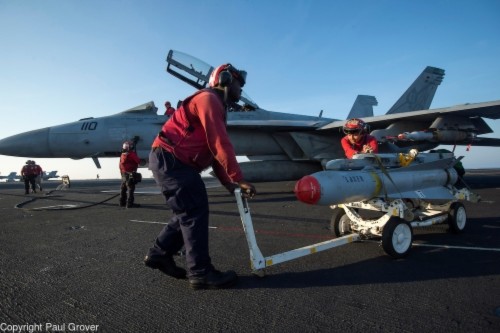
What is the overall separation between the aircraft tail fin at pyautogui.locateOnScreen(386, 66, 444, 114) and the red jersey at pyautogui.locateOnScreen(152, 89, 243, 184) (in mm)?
17093

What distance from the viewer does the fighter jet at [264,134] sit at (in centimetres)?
1087

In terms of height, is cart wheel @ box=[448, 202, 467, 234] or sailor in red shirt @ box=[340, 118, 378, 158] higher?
sailor in red shirt @ box=[340, 118, 378, 158]

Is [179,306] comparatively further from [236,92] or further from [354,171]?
[354,171]

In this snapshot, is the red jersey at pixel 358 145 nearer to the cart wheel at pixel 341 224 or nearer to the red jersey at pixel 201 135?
the cart wheel at pixel 341 224

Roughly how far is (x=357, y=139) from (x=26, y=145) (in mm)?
11463

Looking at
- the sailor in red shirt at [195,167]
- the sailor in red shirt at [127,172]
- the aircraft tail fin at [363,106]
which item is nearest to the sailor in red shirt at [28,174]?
the sailor in red shirt at [127,172]

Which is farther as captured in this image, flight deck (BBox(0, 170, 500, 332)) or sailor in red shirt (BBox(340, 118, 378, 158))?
sailor in red shirt (BBox(340, 118, 378, 158))

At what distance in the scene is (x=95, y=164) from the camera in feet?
38.4

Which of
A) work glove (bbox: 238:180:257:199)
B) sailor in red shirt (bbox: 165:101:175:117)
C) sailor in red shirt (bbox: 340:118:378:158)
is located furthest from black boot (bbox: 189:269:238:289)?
sailor in red shirt (bbox: 165:101:175:117)

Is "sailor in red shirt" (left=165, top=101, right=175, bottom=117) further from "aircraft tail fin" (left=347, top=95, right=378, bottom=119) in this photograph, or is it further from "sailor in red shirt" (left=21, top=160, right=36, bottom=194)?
"aircraft tail fin" (left=347, top=95, right=378, bottom=119)

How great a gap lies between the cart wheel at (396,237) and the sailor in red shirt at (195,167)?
6.28 feet

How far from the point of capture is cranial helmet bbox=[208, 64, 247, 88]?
2.98 meters

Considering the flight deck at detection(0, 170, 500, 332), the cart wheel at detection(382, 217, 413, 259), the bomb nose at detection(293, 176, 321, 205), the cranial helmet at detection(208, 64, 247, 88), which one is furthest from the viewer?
the bomb nose at detection(293, 176, 321, 205)

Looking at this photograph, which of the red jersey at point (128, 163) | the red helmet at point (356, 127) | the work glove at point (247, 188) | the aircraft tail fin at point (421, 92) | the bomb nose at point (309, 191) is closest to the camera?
the work glove at point (247, 188)
